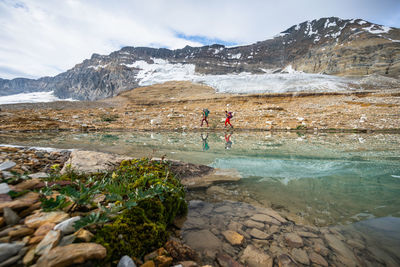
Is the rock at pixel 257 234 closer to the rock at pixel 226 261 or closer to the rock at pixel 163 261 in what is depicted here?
the rock at pixel 226 261

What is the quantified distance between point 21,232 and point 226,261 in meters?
1.64

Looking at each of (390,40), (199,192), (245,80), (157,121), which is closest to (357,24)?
(390,40)

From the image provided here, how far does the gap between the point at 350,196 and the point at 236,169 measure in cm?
221

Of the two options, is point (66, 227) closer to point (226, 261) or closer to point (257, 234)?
point (226, 261)

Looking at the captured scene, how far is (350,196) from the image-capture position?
3.06 meters

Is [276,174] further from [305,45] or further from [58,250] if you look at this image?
[305,45]

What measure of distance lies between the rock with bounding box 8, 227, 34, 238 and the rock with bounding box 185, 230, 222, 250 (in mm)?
1363

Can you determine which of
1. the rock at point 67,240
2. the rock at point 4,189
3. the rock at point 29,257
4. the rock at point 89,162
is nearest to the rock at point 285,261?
the rock at point 67,240

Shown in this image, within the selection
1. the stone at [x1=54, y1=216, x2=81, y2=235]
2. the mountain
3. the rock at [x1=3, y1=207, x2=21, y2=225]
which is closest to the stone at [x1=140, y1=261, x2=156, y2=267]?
the stone at [x1=54, y1=216, x2=81, y2=235]

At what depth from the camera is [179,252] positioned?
156 cm

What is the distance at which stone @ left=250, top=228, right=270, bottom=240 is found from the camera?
2.10 m

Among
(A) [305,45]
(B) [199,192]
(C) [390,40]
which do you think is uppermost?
(A) [305,45]

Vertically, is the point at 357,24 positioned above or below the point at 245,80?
above

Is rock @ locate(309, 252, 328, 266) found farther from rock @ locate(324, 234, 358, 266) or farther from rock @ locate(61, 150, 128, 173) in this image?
rock @ locate(61, 150, 128, 173)
